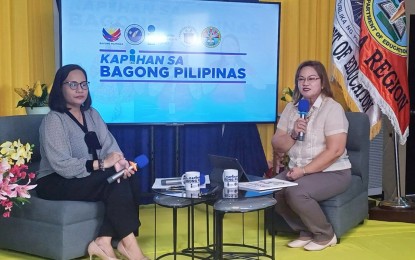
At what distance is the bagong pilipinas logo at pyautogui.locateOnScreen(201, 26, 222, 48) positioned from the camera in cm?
446

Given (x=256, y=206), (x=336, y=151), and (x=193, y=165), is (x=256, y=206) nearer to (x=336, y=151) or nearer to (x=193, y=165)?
(x=336, y=151)

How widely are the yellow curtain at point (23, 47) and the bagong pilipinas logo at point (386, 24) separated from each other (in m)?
2.30

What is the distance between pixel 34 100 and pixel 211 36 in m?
1.42

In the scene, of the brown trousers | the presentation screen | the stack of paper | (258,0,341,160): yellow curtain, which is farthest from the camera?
(258,0,341,160): yellow curtain

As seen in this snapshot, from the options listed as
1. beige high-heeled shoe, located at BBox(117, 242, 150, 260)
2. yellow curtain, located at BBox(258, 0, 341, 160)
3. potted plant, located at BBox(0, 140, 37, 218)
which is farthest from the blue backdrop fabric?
potted plant, located at BBox(0, 140, 37, 218)

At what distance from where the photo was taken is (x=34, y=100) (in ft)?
12.8

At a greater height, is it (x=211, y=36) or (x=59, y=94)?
(x=211, y=36)

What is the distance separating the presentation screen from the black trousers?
1.24 m

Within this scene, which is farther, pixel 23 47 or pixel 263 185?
pixel 23 47

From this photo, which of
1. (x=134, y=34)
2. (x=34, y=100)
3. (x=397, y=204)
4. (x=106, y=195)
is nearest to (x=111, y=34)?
(x=134, y=34)

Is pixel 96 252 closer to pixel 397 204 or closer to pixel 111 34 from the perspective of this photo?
pixel 111 34

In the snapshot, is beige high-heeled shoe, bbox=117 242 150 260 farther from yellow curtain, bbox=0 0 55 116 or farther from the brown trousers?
yellow curtain, bbox=0 0 55 116

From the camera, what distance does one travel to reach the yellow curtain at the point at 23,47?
13.4 ft

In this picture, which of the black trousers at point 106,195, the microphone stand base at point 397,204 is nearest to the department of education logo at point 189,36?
the black trousers at point 106,195
